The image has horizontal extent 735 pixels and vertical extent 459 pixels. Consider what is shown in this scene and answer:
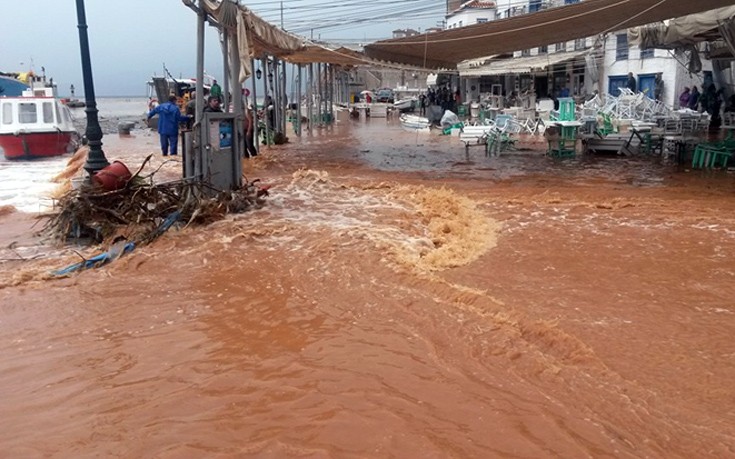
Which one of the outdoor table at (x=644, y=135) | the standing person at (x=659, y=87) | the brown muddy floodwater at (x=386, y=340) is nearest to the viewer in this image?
the brown muddy floodwater at (x=386, y=340)

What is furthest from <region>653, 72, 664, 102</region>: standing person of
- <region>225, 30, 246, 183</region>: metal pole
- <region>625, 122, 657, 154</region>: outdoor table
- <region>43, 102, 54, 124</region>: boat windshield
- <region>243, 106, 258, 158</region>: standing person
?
<region>43, 102, 54, 124</region>: boat windshield

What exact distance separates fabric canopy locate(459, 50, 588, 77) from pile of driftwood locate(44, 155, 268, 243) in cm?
2326

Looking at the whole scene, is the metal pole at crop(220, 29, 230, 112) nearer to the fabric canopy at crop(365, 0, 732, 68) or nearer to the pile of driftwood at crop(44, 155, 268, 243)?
the pile of driftwood at crop(44, 155, 268, 243)

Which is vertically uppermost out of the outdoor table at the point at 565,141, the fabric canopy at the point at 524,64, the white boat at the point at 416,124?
the fabric canopy at the point at 524,64

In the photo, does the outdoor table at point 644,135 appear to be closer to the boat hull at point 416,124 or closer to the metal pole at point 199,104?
the boat hull at point 416,124

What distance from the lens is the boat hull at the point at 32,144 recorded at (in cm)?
2011

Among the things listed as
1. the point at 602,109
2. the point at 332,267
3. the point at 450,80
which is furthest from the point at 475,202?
the point at 450,80

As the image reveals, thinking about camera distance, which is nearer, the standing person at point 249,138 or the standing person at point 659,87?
the standing person at point 249,138

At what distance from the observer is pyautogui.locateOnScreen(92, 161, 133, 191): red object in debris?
26.9ft

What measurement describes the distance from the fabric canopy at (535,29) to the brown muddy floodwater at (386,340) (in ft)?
12.3

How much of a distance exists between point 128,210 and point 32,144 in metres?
14.8

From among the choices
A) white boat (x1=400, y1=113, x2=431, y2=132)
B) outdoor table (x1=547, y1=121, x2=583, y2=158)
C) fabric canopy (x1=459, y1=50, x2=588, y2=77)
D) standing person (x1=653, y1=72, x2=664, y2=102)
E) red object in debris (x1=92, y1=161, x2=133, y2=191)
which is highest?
fabric canopy (x1=459, y1=50, x2=588, y2=77)

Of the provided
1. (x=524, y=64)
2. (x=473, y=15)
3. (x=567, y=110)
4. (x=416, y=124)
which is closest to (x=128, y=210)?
(x=567, y=110)

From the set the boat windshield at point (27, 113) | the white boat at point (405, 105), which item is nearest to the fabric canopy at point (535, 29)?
the boat windshield at point (27, 113)
